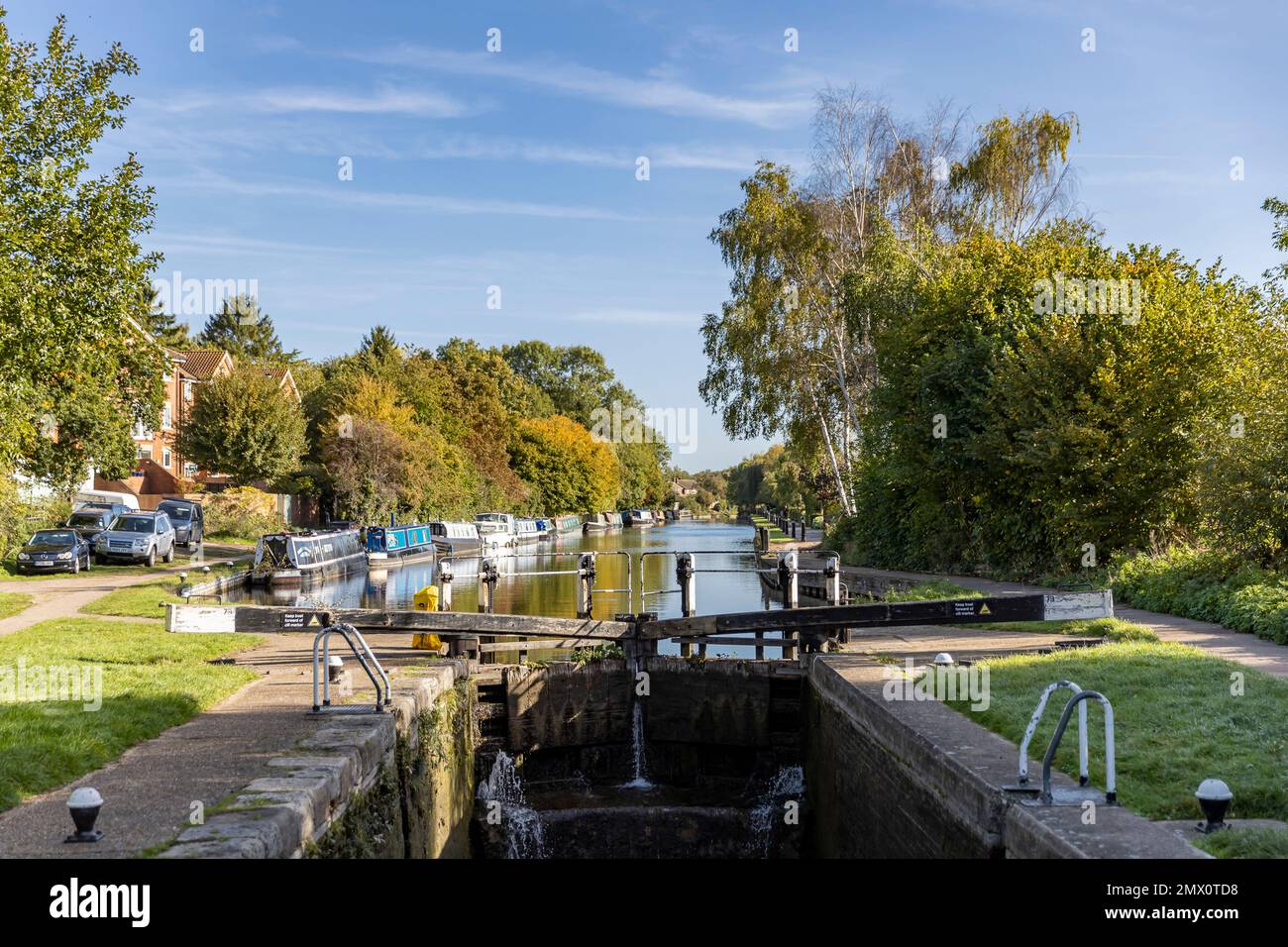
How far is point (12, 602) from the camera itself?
2020 centimetres

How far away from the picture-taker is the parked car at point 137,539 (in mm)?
32125

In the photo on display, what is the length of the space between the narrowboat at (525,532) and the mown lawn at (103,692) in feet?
146

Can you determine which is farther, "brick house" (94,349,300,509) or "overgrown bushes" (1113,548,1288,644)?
"brick house" (94,349,300,509)

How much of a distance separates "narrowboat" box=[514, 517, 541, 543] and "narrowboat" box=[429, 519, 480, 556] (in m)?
7.22

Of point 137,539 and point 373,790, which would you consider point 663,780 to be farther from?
point 137,539

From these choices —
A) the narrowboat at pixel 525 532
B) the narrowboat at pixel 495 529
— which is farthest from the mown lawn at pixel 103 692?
the narrowboat at pixel 525 532

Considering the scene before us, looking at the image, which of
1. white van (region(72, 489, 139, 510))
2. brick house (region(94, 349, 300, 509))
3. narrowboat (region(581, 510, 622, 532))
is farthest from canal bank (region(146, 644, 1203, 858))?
narrowboat (region(581, 510, 622, 532))

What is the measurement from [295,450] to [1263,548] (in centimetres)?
4244

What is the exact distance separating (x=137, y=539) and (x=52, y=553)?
363 cm

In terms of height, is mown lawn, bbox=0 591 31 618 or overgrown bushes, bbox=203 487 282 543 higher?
overgrown bushes, bbox=203 487 282 543

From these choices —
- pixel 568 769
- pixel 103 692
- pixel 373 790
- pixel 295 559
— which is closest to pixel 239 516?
pixel 295 559

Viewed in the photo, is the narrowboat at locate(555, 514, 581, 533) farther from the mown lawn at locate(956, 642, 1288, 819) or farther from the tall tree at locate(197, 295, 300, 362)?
the mown lawn at locate(956, 642, 1288, 819)

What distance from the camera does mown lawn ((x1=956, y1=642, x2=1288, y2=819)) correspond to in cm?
679
